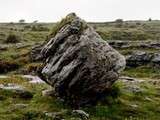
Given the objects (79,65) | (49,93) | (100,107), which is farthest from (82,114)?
(49,93)

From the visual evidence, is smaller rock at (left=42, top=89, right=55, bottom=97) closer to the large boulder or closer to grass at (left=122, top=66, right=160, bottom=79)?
the large boulder

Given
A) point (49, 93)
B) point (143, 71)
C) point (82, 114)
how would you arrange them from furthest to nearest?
1. point (143, 71)
2. point (49, 93)
3. point (82, 114)

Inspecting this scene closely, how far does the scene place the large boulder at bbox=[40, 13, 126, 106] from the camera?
1465 inches

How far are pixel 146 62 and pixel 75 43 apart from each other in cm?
4131

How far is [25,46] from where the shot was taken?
3684 inches

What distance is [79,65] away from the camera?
37188 millimetres

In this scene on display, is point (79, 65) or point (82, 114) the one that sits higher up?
point (79, 65)

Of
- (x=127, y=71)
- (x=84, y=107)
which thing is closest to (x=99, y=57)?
(x=84, y=107)

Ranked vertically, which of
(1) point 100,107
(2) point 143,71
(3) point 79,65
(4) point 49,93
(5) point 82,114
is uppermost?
(3) point 79,65

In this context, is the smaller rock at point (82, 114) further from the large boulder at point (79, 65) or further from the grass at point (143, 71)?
the grass at point (143, 71)

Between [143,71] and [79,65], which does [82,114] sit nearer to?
[79,65]

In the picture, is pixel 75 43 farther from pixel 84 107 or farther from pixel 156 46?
pixel 156 46

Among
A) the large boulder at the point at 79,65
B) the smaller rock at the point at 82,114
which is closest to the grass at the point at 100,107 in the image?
the smaller rock at the point at 82,114

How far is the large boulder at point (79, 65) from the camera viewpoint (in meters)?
37.2
